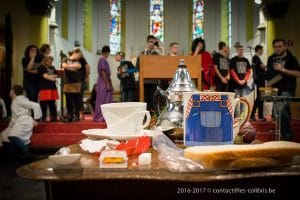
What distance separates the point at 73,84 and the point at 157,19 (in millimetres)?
7680

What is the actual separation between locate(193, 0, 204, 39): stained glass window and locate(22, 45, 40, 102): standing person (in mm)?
7549

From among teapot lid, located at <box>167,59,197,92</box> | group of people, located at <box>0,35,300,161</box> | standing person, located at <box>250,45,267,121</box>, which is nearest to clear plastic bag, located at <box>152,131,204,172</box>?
teapot lid, located at <box>167,59,197,92</box>

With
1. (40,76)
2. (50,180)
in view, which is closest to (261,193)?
(50,180)

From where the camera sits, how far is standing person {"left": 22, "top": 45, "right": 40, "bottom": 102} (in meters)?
5.57

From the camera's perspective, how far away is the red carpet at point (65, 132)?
5.11 m

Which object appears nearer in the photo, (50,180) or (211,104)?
(50,180)

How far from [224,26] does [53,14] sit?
17.3 ft

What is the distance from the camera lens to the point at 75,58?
229 inches

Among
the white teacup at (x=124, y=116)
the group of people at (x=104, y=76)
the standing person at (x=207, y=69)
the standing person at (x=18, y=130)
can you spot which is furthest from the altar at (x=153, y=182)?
the standing person at (x=207, y=69)

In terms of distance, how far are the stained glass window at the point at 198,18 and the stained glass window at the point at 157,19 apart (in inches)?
38.1

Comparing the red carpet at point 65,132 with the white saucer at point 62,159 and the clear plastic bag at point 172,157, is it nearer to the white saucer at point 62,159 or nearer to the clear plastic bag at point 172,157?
the clear plastic bag at point 172,157

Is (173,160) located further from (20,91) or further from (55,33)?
(55,33)

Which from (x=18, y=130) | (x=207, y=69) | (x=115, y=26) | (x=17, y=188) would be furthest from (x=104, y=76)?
(x=115, y=26)

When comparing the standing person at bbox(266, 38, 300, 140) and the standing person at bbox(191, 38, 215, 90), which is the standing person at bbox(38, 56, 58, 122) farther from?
the standing person at bbox(266, 38, 300, 140)
